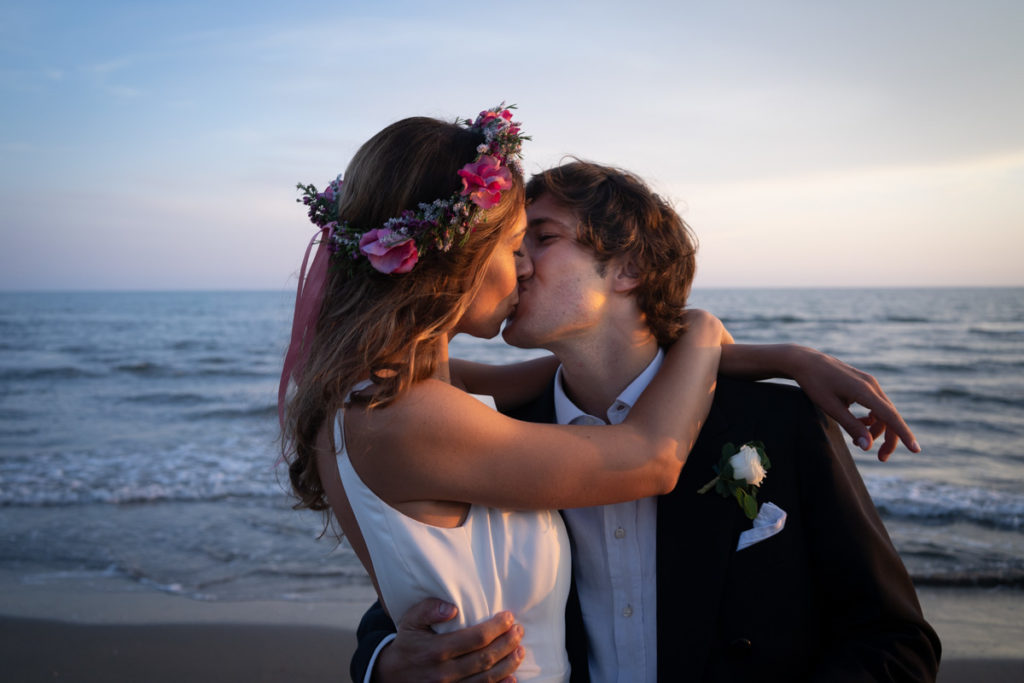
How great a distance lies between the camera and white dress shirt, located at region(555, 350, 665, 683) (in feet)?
8.87

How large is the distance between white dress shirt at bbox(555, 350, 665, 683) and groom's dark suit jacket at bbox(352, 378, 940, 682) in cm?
8

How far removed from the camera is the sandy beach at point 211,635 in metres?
4.80

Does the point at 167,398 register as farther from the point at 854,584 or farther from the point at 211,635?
the point at 854,584

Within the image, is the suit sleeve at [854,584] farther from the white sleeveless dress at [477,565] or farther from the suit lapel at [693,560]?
the white sleeveless dress at [477,565]

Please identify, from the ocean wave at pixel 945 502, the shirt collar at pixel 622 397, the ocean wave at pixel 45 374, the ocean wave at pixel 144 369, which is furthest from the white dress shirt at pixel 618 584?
the ocean wave at pixel 45 374

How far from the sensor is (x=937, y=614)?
5.64 meters

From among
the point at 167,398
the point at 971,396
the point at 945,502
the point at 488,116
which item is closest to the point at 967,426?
the point at 971,396

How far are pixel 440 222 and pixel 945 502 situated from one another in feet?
27.1

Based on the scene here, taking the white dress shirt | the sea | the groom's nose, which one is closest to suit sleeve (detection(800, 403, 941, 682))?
the white dress shirt

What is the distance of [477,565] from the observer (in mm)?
2439

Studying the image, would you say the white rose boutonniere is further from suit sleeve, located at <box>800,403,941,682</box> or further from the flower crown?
the flower crown

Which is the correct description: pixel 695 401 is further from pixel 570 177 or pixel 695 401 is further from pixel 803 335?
pixel 803 335

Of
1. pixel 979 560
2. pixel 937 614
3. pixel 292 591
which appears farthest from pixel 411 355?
pixel 979 560

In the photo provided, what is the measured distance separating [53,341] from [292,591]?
29.2 metres
